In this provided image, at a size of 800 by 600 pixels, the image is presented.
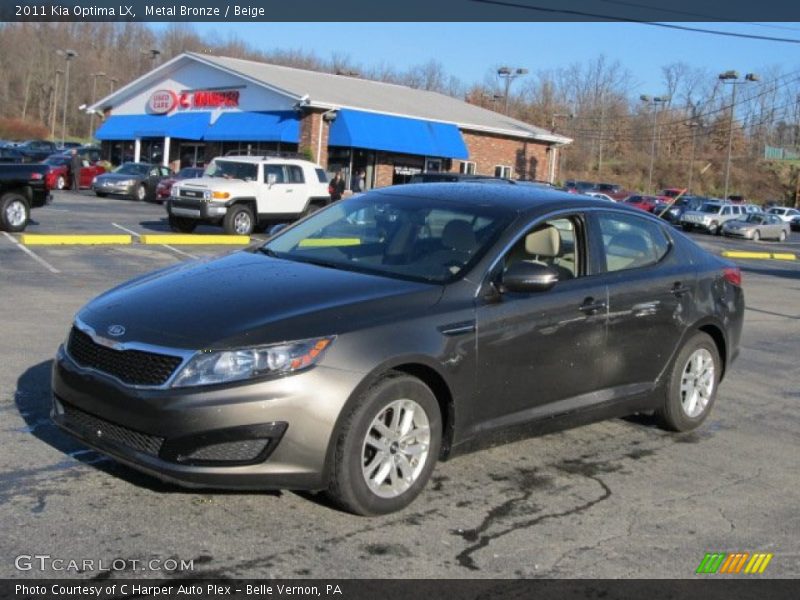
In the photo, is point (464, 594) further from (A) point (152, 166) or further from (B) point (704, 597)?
(A) point (152, 166)

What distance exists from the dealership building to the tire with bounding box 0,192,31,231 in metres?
18.3

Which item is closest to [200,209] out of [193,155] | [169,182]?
[169,182]

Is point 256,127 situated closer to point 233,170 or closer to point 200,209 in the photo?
point 233,170

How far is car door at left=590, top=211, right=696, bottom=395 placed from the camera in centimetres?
608

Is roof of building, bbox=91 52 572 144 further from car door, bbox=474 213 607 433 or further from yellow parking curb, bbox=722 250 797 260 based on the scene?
car door, bbox=474 213 607 433

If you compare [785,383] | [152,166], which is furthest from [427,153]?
[785,383]

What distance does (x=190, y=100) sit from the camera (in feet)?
144

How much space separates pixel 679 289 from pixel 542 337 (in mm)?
1596

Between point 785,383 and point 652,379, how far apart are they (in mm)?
3095

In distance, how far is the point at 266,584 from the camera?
Result: 3896mm

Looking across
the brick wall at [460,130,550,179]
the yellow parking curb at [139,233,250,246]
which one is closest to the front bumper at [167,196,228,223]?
the yellow parking curb at [139,233,250,246]

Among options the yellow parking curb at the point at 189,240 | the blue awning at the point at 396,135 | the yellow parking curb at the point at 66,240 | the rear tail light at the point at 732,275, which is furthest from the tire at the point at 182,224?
the rear tail light at the point at 732,275

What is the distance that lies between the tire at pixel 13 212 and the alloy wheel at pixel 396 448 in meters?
15.4

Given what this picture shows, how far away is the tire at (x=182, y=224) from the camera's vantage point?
2233cm
